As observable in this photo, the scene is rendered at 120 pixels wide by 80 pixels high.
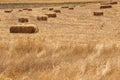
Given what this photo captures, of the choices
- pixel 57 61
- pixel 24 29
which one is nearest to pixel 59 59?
pixel 57 61

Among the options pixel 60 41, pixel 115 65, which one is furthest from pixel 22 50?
pixel 115 65

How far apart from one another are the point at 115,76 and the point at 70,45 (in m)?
3.81

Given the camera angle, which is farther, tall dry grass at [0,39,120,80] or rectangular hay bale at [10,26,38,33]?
rectangular hay bale at [10,26,38,33]

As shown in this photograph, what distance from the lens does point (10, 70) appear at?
18.2m

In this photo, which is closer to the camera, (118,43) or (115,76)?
(115,76)

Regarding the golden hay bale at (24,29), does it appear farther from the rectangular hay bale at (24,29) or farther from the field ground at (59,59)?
the field ground at (59,59)

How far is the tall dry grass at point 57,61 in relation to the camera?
15867 millimetres

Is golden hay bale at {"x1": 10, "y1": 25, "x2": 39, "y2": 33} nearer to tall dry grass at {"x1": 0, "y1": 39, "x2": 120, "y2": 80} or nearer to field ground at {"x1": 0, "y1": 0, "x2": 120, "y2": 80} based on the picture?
field ground at {"x1": 0, "y1": 0, "x2": 120, "y2": 80}

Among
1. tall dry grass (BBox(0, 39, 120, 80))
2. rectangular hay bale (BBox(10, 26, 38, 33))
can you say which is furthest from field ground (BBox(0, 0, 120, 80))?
rectangular hay bale (BBox(10, 26, 38, 33))

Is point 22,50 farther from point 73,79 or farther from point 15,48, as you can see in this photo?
point 73,79

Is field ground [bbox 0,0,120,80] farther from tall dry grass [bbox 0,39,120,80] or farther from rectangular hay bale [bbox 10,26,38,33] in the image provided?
rectangular hay bale [bbox 10,26,38,33]

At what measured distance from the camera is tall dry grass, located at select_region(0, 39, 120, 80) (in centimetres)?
1587

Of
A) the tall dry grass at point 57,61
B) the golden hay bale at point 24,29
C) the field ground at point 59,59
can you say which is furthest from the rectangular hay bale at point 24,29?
the tall dry grass at point 57,61

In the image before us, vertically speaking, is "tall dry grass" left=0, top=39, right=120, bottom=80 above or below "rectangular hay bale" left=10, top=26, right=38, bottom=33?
above
